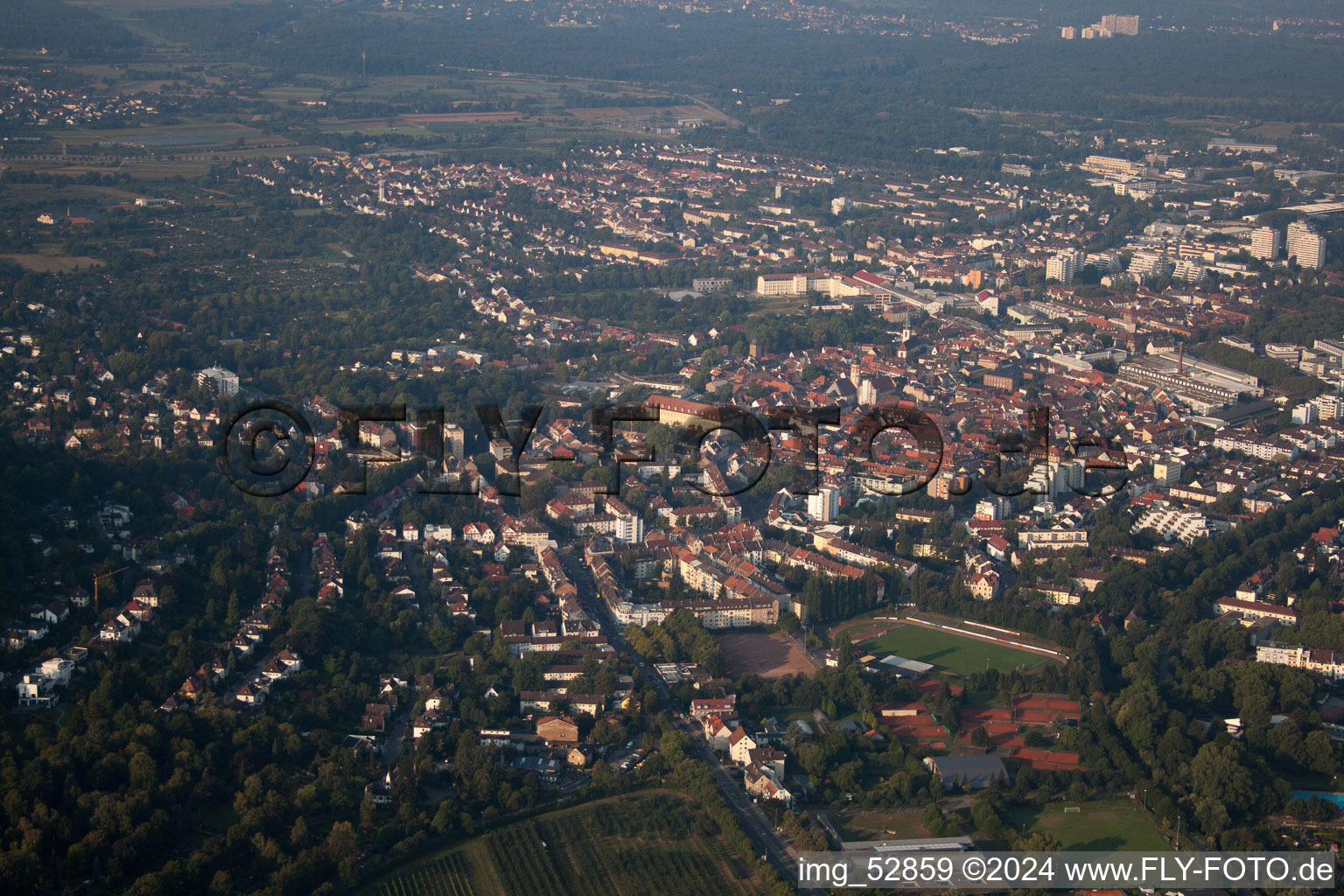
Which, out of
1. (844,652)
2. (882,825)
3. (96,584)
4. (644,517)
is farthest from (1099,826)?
(96,584)

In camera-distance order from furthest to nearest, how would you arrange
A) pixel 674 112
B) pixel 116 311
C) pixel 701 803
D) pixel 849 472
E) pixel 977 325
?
pixel 674 112
pixel 977 325
pixel 116 311
pixel 849 472
pixel 701 803

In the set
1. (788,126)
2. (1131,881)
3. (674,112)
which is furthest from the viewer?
(674,112)

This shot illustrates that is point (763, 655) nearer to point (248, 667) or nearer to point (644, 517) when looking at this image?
point (644, 517)

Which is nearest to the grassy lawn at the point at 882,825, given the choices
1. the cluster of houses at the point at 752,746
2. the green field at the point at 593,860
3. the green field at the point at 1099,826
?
the cluster of houses at the point at 752,746

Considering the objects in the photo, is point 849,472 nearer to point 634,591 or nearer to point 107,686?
point 634,591

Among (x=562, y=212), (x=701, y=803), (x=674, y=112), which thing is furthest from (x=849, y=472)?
(x=674, y=112)

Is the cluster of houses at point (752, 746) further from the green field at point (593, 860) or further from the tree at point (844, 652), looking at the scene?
the tree at point (844, 652)

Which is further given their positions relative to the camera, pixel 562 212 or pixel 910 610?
pixel 562 212
